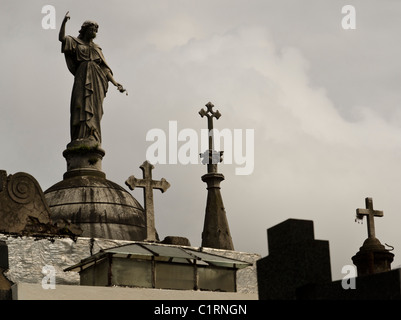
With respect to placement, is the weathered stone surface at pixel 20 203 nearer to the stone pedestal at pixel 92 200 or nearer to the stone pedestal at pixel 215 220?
the stone pedestal at pixel 92 200

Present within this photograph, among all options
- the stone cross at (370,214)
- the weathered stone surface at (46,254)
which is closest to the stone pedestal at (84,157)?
the weathered stone surface at (46,254)

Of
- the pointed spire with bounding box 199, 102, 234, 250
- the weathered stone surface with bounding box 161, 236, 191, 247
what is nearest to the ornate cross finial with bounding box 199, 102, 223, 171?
the pointed spire with bounding box 199, 102, 234, 250

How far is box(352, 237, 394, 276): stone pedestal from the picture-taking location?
73.6 feet

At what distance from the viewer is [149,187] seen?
857 inches

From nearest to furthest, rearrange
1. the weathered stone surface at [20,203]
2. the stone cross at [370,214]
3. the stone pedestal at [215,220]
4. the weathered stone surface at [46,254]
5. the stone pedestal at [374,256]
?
1. the weathered stone surface at [46,254]
2. the weathered stone surface at [20,203]
3. the stone pedestal at [374,256]
4. the stone cross at [370,214]
5. the stone pedestal at [215,220]

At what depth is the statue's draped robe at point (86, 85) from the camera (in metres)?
24.3

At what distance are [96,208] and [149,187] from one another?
1556 mm

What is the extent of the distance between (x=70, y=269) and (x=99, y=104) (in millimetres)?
6804

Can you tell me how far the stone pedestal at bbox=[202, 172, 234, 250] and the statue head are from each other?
14.6ft

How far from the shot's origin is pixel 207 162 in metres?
24.4

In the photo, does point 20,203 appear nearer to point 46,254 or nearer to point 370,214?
point 46,254

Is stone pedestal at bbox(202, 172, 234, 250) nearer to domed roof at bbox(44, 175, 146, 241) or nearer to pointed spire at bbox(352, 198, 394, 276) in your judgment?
domed roof at bbox(44, 175, 146, 241)
